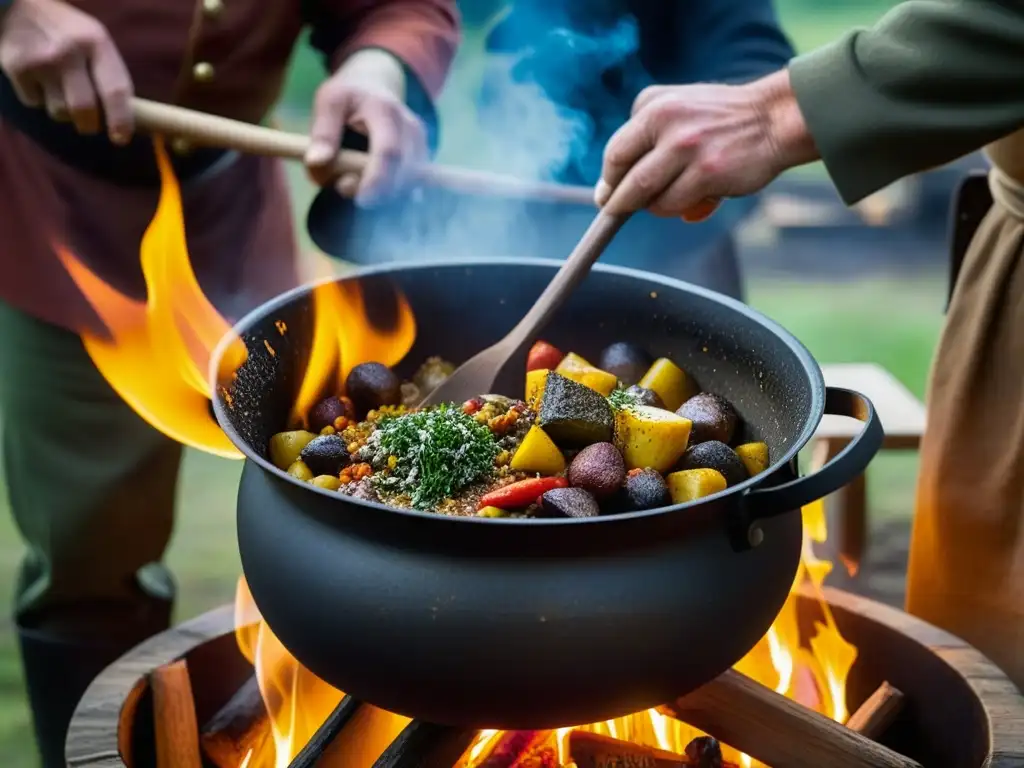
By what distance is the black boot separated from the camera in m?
2.57

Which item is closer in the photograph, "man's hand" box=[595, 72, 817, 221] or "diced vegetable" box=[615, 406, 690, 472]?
"diced vegetable" box=[615, 406, 690, 472]

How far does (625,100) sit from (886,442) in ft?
3.53

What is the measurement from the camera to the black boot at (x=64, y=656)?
257 cm

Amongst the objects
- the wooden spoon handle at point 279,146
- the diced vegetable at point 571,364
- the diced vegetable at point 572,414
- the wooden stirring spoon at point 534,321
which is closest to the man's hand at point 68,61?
the wooden spoon handle at point 279,146

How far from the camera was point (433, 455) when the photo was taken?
1471 millimetres

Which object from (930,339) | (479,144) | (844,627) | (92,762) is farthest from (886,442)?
(930,339)

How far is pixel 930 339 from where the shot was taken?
5.68m

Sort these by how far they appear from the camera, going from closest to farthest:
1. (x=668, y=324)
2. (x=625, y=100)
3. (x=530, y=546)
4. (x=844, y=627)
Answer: (x=530, y=546) < (x=668, y=324) < (x=844, y=627) < (x=625, y=100)

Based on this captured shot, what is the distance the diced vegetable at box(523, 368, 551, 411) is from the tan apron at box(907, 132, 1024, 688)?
0.89 m

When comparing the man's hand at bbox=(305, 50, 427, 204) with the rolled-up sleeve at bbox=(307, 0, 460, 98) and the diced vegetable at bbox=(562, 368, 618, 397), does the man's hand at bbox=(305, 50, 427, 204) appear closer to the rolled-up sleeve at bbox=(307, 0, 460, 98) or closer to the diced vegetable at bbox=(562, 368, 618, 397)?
the rolled-up sleeve at bbox=(307, 0, 460, 98)

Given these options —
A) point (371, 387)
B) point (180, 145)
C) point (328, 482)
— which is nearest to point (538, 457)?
point (328, 482)

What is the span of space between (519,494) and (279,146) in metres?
1.01

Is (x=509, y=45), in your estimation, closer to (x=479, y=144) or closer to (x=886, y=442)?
(x=479, y=144)

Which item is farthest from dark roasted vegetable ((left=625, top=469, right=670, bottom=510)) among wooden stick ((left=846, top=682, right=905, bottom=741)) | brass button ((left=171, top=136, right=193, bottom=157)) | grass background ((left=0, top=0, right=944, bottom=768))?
grass background ((left=0, top=0, right=944, bottom=768))
